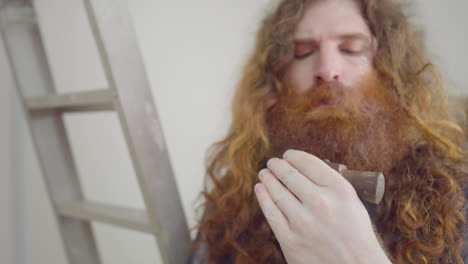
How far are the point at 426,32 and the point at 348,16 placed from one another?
0.38m

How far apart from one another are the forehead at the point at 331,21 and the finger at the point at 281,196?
0.38 m

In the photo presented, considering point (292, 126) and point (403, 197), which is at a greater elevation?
point (292, 126)

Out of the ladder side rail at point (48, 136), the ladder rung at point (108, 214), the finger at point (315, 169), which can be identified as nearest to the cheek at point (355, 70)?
the finger at point (315, 169)

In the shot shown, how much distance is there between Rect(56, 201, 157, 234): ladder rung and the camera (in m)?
0.62

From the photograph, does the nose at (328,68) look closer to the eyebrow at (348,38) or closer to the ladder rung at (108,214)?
the eyebrow at (348,38)

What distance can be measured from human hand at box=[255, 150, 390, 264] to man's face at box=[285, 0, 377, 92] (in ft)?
0.86

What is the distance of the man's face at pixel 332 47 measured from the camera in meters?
0.68

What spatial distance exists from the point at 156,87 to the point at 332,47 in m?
0.66

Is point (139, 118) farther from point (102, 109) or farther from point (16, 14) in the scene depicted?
point (16, 14)

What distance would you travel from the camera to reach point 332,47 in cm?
68

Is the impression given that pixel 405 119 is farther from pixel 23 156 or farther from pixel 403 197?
pixel 23 156

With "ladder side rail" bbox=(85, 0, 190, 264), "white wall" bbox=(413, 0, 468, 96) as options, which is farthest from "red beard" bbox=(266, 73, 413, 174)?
"white wall" bbox=(413, 0, 468, 96)

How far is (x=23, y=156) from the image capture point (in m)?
0.96

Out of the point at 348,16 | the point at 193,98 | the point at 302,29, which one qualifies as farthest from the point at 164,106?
the point at 348,16
